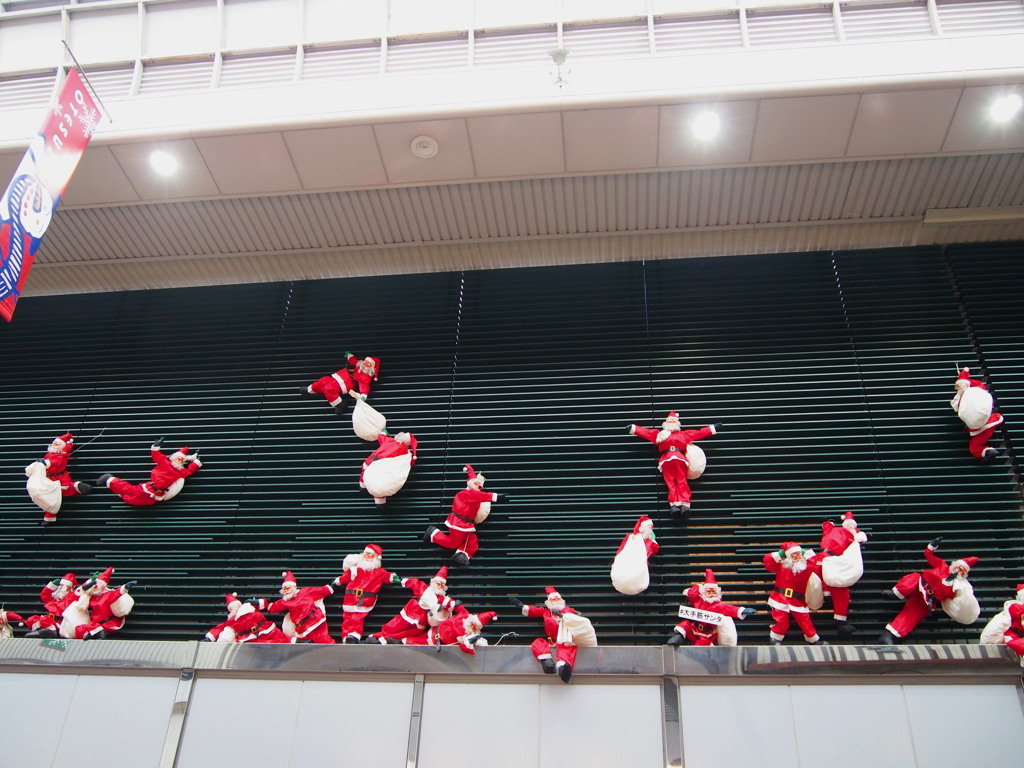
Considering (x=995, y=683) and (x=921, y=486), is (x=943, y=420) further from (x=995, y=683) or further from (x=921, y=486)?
(x=995, y=683)

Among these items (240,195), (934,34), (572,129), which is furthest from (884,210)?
(240,195)

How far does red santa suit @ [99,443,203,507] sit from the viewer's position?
7.50m

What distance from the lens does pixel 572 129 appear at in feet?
22.9

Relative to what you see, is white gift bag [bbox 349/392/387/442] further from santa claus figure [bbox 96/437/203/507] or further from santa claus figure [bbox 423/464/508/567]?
santa claus figure [bbox 96/437/203/507]

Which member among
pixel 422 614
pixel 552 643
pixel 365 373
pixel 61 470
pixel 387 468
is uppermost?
pixel 365 373

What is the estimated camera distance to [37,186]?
19.4ft

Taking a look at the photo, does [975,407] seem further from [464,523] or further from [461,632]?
[461,632]

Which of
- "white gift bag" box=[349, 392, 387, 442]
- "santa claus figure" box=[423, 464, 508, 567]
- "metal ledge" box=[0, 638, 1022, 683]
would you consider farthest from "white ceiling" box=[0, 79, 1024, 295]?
"metal ledge" box=[0, 638, 1022, 683]

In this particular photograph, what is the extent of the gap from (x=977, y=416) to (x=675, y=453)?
2.53m

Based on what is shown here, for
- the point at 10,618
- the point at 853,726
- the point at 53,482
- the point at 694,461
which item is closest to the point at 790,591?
the point at 853,726

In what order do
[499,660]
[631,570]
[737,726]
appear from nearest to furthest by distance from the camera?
1. [737,726]
2. [499,660]
3. [631,570]

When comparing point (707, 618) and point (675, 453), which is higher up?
point (675, 453)

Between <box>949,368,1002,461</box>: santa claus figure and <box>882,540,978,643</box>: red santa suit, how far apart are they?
1.16m

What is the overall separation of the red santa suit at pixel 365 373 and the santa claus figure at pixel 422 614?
7.43 feet
